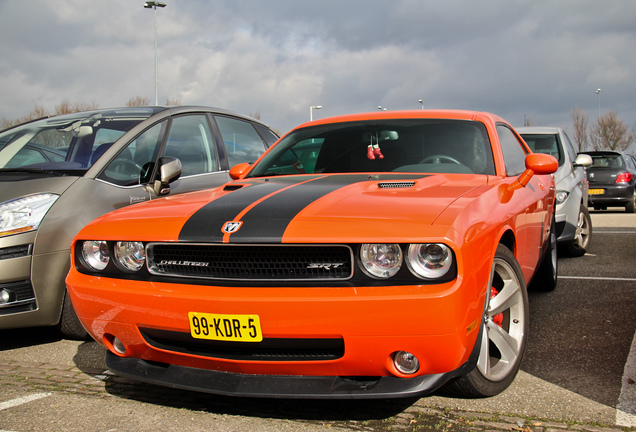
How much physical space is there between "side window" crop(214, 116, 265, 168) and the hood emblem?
3.26 meters

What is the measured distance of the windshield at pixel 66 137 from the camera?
4828 mm

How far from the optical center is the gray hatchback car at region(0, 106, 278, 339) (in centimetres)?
386

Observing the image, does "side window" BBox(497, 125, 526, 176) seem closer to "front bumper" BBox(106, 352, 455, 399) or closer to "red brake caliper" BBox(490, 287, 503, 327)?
"red brake caliper" BBox(490, 287, 503, 327)

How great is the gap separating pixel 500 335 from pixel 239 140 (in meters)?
3.81

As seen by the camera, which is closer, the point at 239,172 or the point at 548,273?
the point at 239,172

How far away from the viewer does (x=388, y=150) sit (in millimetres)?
4008

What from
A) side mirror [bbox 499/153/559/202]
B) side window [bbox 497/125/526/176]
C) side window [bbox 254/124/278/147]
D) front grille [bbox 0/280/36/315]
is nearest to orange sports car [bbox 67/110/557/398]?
side mirror [bbox 499/153/559/202]

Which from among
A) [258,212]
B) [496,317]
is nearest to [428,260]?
[258,212]

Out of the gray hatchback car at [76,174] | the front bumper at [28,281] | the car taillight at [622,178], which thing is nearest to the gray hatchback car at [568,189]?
the gray hatchback car at [76,174]

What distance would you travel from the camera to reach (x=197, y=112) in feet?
18.7

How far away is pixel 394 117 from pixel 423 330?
7.29 ft

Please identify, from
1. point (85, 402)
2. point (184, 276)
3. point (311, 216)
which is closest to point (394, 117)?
point (311, 216)

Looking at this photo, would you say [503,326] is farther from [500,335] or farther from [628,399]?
[628,399]

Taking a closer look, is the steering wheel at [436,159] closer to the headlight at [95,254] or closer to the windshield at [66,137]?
the headlight at [95,254]
